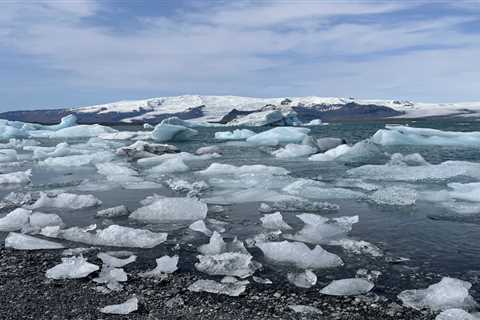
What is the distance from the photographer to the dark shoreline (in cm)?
330

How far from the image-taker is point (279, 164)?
1297 cm

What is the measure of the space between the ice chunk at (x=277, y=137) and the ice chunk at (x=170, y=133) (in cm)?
370

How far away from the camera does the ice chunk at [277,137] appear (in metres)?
23.0

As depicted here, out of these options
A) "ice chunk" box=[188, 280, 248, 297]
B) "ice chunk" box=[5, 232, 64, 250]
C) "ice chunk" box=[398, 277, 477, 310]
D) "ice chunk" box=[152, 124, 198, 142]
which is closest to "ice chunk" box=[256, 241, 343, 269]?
"ice chunk" box=[188, 280, 248, 297]

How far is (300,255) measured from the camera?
4.45 m

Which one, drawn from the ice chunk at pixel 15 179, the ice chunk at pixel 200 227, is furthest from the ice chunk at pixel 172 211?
the ice chunk at pixel 15 179

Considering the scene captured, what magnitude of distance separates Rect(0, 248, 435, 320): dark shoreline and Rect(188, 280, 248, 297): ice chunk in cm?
6

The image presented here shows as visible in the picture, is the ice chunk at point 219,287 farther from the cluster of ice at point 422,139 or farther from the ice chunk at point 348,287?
the cluster of ice at point 422,139

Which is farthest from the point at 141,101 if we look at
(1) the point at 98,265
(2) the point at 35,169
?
(1) the point at 98,265

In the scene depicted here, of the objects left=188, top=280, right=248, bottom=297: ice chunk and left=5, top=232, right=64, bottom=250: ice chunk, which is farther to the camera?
left=5, top=232, right=64, bottom=250: ice chunk

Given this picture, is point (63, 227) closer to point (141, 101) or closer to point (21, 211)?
point (21, 211)

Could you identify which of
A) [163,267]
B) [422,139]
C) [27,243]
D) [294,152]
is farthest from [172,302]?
[422,139]

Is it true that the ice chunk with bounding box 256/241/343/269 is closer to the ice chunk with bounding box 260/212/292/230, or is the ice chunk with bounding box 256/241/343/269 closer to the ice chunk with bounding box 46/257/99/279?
the ice chunk with bounding box 260/212/292/230

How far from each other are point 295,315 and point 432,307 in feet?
3.29
